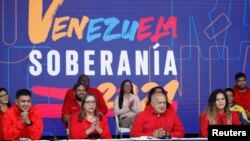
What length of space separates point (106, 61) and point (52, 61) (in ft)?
2.63

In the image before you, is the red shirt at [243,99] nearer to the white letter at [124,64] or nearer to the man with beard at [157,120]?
the white letter at [124,64]

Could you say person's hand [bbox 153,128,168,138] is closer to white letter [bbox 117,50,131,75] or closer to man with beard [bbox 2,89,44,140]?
man with beard [bbox 2,89,44,140]

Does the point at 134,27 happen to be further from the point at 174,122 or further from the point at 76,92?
the point at 174,122

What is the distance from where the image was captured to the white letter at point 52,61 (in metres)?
8.45

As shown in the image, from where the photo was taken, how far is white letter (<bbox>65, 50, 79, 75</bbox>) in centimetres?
851

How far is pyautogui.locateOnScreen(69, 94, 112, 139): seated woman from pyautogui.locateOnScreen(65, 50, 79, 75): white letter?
285cm

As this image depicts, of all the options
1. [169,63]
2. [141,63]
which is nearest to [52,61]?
[141,63]

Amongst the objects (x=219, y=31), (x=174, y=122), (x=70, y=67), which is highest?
(x=219, y=31)

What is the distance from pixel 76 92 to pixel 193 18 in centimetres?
249

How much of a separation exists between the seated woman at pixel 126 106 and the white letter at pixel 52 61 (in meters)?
1.20

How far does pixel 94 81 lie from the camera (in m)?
8.62

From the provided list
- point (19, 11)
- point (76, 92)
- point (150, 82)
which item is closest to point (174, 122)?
point (76, 92)

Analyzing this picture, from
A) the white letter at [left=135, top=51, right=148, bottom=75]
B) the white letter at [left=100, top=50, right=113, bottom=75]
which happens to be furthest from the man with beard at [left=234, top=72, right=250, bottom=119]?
the white letter at [left=100, top=50, right=113, bottom=75]

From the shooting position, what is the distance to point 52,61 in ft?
27.8
